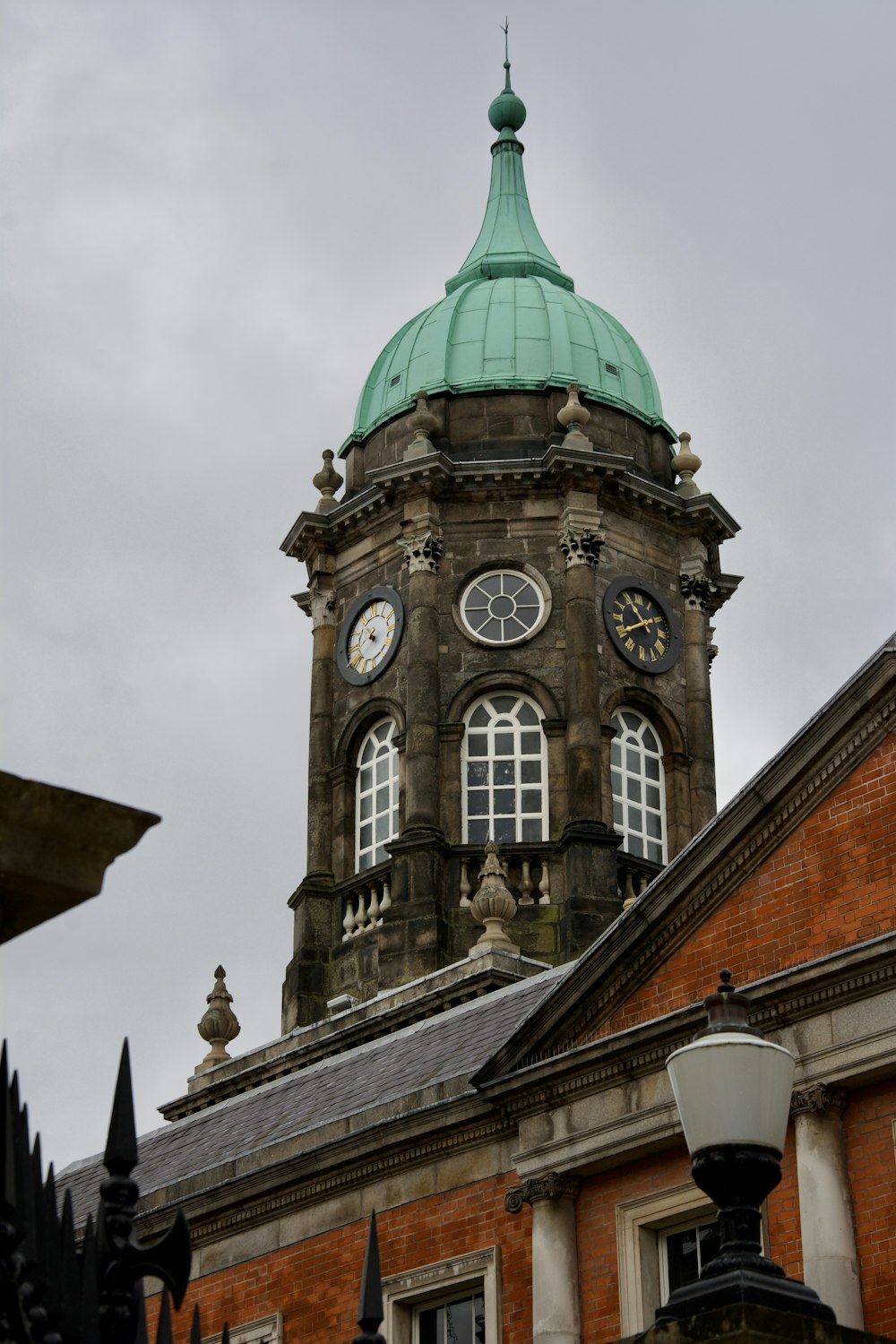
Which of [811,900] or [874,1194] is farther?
[811,900]

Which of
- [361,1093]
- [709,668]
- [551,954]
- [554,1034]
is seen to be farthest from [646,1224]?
[709,668]

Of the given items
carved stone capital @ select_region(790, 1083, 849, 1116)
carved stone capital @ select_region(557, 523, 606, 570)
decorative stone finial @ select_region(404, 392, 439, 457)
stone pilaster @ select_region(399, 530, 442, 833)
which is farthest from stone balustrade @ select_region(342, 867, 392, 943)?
carved stone capital @ select_region(790, 1083, 849, 1116)

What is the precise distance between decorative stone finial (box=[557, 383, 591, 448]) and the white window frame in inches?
866

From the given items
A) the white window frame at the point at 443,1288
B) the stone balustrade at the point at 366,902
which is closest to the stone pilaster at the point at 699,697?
the stone balustrade at the point at 366,902

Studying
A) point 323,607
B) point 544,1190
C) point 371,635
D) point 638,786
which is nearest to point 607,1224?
point 544,1190

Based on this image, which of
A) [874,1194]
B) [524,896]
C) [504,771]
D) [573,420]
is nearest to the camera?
[874,1194]

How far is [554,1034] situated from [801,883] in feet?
8.67

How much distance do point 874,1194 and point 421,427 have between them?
25.4 meters

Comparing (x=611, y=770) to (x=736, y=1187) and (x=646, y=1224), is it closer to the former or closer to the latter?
(x=646, y=1224)

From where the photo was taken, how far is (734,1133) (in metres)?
7.26

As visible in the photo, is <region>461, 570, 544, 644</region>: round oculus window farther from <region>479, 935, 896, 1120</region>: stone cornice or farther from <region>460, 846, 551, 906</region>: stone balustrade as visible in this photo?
<region>479, 935, 896, 1120</region>: stone cornice

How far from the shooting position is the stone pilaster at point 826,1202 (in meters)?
15.4

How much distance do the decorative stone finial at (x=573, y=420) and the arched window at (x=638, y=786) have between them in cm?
465

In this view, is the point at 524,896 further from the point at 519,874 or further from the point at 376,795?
the point at 376,795
